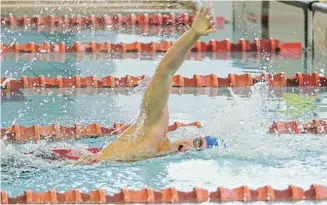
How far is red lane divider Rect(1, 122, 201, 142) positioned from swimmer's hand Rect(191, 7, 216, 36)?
1163 millimetres

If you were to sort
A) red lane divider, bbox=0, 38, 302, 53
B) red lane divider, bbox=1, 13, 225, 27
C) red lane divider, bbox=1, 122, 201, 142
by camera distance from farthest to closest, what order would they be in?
red lane divider, bbox=1, 13, 225, 27, red lane divider, bbox=0, 38, 302, 53, red lane divider, bbox=1, 122, 201, 142

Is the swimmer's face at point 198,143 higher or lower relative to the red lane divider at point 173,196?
higher

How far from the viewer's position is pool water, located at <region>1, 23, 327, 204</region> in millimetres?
3656

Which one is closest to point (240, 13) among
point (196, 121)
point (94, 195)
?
point (196, 121)

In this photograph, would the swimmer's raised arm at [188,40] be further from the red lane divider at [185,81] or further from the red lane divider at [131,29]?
the red lane divider at [131,29]

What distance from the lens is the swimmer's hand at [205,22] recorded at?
11.5ft

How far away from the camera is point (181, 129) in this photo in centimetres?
459

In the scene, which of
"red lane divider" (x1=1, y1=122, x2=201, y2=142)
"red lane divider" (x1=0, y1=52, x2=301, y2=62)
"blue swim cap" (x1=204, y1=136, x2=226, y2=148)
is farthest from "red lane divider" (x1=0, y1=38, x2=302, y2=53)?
"blue swim cap" (x1=204, y1=136, x2=226, y2=148)

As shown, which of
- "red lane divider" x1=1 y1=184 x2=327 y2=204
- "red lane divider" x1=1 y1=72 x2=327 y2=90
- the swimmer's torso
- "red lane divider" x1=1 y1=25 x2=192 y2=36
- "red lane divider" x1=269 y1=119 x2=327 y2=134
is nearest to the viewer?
"red lane divider" x1=1 y1=184 x2=327 y2=204

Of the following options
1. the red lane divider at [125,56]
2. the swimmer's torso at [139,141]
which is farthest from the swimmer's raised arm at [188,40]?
the red lane divider at [125,56]

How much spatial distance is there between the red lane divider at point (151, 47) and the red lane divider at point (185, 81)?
1.29m

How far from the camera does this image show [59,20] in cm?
882

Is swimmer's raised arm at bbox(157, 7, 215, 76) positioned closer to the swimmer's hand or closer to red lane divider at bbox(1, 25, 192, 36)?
the swimmer's hand

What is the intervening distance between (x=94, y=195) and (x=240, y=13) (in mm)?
6445
